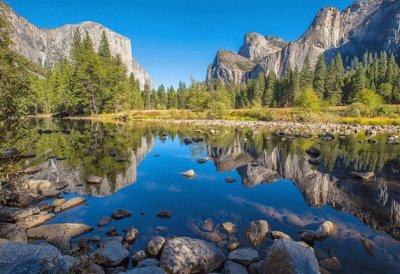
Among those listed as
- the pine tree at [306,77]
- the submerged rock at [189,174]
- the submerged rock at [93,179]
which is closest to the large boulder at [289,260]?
the submerged rock at [189,174]

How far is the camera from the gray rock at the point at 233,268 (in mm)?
5754

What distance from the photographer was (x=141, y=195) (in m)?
11.5

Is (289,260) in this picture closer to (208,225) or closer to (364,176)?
(208,225)

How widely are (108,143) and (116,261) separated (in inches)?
816

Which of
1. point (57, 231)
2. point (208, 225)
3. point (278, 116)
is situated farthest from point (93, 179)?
point (278, 116)

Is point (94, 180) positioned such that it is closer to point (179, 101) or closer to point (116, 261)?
point (116, 261)

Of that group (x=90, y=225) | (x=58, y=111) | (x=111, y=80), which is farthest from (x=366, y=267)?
(x=58, y=111)

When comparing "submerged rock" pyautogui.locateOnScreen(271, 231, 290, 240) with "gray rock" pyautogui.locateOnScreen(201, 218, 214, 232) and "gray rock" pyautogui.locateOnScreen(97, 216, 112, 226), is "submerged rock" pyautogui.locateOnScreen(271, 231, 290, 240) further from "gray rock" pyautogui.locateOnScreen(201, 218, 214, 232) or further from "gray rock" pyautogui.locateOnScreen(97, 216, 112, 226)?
"gray rock" pyautogui.locateOnScreen(97, 216, 112, 226)

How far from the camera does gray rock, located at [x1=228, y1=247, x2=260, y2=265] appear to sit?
20.1 ft

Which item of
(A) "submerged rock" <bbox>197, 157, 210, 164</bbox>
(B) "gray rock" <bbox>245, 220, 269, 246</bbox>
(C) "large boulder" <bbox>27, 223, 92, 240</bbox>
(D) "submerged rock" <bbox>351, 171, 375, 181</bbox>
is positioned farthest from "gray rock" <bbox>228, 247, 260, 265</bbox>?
(A) "submerged rock" <bbox>197, 157, 210, 164</bbox>

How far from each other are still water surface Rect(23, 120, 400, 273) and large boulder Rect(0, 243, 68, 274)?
3.28 metres

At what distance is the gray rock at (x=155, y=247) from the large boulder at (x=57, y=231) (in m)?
2.45

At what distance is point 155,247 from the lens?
6.55 meters

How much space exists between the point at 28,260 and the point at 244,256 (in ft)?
14.6
